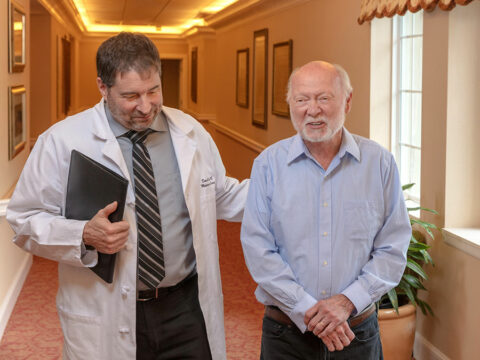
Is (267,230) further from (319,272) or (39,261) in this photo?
(39,261)

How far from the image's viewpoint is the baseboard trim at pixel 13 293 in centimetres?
525

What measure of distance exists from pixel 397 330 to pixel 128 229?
2499 millimetres

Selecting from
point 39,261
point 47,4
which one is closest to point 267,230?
point 39,261

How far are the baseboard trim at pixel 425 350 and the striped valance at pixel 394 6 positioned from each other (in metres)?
2.15

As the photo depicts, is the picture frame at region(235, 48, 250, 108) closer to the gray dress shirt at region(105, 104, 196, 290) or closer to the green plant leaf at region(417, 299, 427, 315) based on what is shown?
the green plant leaf at region(417, 299, 427, 315)

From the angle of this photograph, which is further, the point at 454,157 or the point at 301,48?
the point at 301,48

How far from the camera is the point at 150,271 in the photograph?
234cm

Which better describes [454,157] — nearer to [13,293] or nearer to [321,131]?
[321,131]

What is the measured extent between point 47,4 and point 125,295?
8033 millimetres

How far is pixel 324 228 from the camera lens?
234 centimetres

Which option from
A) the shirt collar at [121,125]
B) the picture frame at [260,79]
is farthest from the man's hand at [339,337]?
the picture frame at [260,79]

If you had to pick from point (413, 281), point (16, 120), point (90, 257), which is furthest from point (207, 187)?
point (16, 120)

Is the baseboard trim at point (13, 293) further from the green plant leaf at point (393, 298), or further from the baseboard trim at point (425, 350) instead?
the baseboard trim at point (425, 350)

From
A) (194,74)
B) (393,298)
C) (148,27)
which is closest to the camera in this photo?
(393,298)
